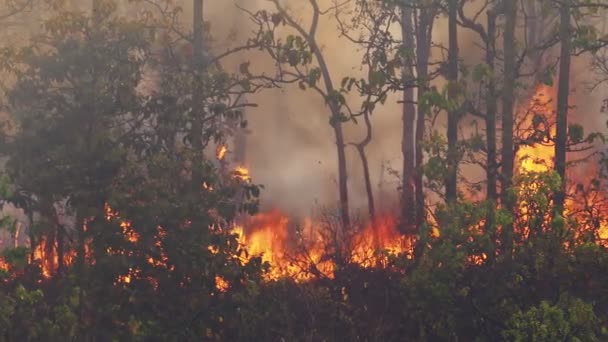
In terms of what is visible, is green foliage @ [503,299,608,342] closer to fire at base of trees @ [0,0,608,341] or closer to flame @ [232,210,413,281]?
fire at base of trees @ [0,0,608,341]

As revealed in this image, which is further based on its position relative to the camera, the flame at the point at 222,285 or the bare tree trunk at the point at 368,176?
the bare tree trunk at the point at 368,176

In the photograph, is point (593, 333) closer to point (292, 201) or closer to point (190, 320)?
point (190, 320)

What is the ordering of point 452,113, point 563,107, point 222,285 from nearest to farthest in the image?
1. point 222,285
2. point 452,113
3. point 563,107

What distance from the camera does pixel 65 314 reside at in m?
10.3

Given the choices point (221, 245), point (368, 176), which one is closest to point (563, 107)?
point (368, 176)

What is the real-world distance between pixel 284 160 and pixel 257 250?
1610 centimetres

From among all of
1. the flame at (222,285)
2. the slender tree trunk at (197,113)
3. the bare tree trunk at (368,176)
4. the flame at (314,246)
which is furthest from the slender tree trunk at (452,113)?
the bare tree trunk at (368,176)

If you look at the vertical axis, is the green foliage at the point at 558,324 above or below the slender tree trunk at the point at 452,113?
below

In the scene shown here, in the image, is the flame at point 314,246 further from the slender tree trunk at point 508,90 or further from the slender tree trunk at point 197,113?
the slender tree trunk at point 508,90

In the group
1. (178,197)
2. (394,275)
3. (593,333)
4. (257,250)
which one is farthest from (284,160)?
(593,333)

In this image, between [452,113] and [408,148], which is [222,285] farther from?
[408,148]

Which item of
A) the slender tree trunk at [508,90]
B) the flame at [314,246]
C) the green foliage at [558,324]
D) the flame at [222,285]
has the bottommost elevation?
the green foliage at [558,324]

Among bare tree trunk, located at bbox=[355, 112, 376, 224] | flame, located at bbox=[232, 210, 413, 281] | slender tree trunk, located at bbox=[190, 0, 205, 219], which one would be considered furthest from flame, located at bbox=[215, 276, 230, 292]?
bare tree trunk, located at bbox=[355, 112, 376, 224]

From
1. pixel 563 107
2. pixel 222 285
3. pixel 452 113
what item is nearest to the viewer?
pixel 222 285
